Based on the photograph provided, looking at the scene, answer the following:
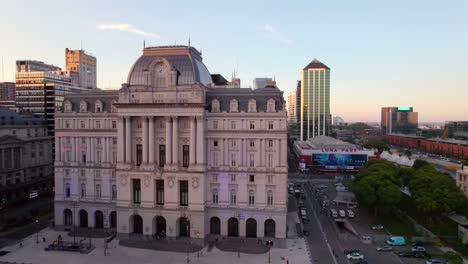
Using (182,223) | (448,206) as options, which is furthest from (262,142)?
(448,206)

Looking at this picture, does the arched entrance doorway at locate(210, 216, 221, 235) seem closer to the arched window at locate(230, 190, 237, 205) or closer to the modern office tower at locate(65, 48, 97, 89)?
the arched window at locate(230, 190, 237, 205)

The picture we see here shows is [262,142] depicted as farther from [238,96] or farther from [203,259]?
[203,259]

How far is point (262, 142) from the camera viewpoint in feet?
240

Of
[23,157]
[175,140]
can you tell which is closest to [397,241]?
[175,140]

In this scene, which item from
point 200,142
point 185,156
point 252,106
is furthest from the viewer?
point 185,156

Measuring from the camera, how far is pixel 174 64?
2987 inches

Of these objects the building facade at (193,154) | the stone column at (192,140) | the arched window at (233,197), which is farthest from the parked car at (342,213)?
the stone column at (192,140)

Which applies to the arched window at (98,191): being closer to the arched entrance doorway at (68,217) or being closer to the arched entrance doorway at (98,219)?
the arched entrance doorway at (98,219)

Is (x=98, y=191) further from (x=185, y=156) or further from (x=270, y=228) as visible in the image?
(x=270, y=228)

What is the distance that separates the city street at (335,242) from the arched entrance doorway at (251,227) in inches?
437

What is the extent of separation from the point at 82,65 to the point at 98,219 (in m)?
126

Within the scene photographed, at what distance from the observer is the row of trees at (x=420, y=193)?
242ft

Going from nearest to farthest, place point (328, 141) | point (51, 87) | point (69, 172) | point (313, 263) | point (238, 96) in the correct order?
point (313, 263) < point (238, 96) < point (69, 172) < point (51, 87) < point (328, 141)

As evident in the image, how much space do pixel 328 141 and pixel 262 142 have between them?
127097 millimetres
